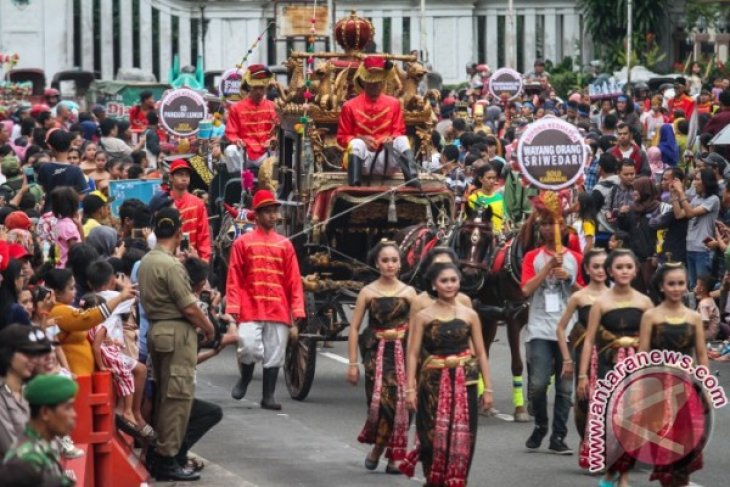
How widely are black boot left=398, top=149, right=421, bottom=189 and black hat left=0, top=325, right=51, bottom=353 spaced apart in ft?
26.0

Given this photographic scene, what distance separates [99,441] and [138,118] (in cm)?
2216

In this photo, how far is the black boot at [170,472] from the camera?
13531 millimetres

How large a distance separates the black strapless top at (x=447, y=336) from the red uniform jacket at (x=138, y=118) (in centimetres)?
2134

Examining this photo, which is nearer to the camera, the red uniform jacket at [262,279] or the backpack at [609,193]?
the red uniform jacket at [262,279]

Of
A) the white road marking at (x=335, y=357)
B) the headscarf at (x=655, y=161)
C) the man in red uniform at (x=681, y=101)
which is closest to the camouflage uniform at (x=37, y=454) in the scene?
the white road marking at (x=335, y=357)

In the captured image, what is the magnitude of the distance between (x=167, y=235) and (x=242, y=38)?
62401 mm

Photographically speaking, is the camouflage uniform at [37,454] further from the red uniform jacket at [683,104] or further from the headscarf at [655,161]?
the red uniform jacket at [683,104]

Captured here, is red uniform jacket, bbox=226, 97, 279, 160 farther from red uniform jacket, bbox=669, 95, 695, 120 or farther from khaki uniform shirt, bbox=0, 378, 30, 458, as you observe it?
khaki uniform shirt, bbox=0, 378, 30, 458

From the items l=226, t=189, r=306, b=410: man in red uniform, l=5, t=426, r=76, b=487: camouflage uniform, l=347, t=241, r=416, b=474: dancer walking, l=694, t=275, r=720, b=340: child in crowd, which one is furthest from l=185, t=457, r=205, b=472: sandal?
l=694, t=275, r=720, b=340: child in crowd

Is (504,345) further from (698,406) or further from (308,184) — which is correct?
A: (698,406)

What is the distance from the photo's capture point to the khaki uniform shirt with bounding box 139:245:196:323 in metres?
→ 13.5

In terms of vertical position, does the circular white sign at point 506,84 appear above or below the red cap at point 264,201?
above

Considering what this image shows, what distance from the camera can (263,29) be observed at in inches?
2931

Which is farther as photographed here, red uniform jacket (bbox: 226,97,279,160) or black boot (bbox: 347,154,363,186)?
red uniform jacket (bbox: 226,97,279,160)
